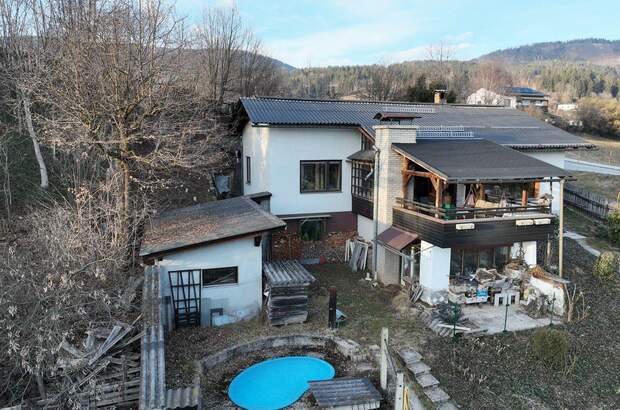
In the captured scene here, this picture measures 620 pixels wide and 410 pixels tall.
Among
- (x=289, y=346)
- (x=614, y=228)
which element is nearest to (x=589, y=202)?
(x=614, y=228)

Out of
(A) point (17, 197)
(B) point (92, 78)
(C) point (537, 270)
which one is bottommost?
(C) point (537, 270)

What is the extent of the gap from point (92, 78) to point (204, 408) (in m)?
11.0

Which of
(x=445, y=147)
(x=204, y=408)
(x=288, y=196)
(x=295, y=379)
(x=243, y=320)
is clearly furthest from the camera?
(x=288, y=196)

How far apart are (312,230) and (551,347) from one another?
10.9 metres

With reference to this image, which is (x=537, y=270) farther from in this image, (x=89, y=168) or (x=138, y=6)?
(x=89, y=168)

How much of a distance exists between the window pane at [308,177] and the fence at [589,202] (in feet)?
55.3

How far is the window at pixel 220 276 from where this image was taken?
12.8 meters

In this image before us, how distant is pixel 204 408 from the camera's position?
29.4ft

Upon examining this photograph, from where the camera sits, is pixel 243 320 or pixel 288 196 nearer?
pixel 243 320

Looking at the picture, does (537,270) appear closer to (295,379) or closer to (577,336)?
(577,336)

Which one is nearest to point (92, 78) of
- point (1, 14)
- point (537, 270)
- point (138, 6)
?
point (138, 6)

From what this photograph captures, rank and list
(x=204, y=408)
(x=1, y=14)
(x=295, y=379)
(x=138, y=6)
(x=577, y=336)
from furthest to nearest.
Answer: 1. (x=1, y=14)
2. (x=138, y=6)
3. (x=577, y=336)
4. (x=295, y=379)
5. (x=204, y=408)

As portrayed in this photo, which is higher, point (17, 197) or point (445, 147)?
point (445, 147)

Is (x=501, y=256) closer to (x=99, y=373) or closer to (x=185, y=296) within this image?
(x=185, y=296)
